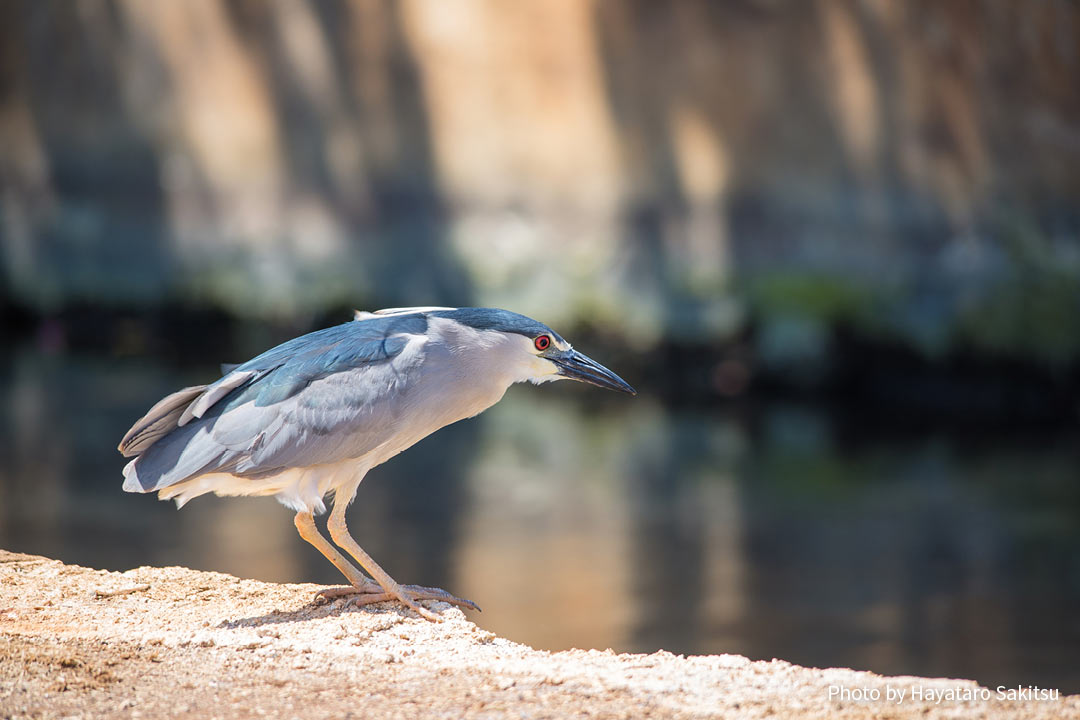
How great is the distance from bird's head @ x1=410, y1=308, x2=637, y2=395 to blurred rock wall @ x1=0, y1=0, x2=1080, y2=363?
8537 mm

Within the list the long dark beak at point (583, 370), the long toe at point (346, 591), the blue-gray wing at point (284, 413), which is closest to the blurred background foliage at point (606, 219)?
the long dark beak at point (583, 370)

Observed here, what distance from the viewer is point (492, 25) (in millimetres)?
12883

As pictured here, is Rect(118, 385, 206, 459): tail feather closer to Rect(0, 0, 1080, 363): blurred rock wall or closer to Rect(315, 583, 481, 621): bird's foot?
Rect(315, 583, 481, 621): bird's foot

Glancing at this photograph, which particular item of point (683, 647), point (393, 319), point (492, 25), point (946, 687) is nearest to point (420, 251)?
point (492, 25)

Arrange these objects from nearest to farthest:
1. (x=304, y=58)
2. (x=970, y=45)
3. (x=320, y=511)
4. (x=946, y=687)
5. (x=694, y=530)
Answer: (x=946, y=687), (x=320, y=511), (x=694, y=530), (x=970, y=45), (x=304, y=58)

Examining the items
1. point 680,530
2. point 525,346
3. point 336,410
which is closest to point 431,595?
point 336,410

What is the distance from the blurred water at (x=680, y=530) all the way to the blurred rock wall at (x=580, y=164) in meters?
1.89

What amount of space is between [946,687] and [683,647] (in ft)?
10.0

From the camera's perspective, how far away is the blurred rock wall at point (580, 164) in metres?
12.4

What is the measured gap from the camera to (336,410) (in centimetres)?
378

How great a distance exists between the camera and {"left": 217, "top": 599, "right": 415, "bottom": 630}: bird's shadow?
367 centimetres

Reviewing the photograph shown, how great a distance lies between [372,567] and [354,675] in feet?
2.33

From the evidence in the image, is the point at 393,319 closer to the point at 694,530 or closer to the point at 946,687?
the point at 946,687

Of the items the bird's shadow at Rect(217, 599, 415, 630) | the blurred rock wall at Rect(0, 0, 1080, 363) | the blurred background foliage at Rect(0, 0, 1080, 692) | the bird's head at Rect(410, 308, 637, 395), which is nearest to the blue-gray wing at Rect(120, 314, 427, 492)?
the bird's head at Rect(410, 308, 637, 395)
